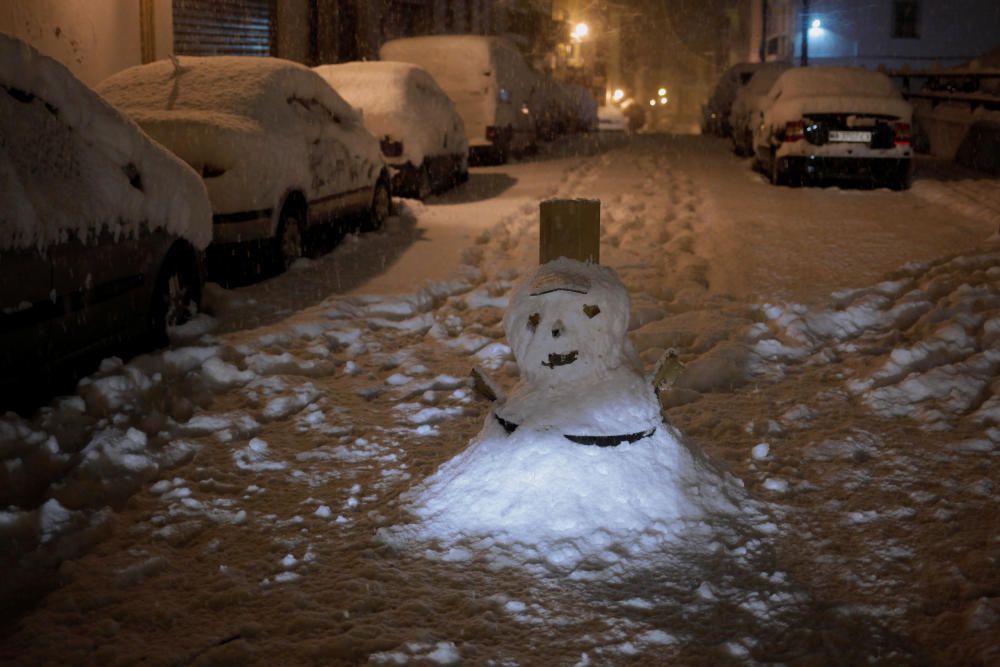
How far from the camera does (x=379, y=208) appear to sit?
12211mm

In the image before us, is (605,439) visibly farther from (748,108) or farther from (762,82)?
(762,82)

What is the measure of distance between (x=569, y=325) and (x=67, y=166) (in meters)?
3.11

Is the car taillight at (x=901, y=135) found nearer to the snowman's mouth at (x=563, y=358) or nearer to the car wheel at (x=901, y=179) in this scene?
the car wheel at (x=901, y=179)

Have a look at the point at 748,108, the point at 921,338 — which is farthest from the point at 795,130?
the point at 921,338

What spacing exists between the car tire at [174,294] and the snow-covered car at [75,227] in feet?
0.04

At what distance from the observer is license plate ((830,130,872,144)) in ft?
51.1

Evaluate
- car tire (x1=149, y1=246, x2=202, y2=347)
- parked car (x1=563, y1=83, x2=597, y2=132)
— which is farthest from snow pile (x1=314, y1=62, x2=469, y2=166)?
parked car (x1=563, y1=83, x2=597, y2=132)

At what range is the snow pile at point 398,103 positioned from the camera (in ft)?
46.8

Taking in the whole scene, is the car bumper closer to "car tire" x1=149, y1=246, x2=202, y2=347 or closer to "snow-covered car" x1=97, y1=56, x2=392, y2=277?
→ "snow-covered car" x1=97, y1=56, x2=392, y2=277

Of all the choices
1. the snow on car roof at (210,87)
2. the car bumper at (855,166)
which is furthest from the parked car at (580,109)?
the snow on car roof at (210,87)

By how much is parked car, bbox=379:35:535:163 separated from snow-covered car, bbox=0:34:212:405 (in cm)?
1355

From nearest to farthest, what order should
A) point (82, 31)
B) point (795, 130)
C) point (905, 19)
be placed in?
1. point (82, 31)
2. point (795, 130)
3. point (905, 19)

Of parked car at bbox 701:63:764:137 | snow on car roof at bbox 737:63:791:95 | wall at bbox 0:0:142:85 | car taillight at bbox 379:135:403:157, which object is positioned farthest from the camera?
parked car at bbox 701:63:764:137

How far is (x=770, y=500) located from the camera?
4.48 meters
